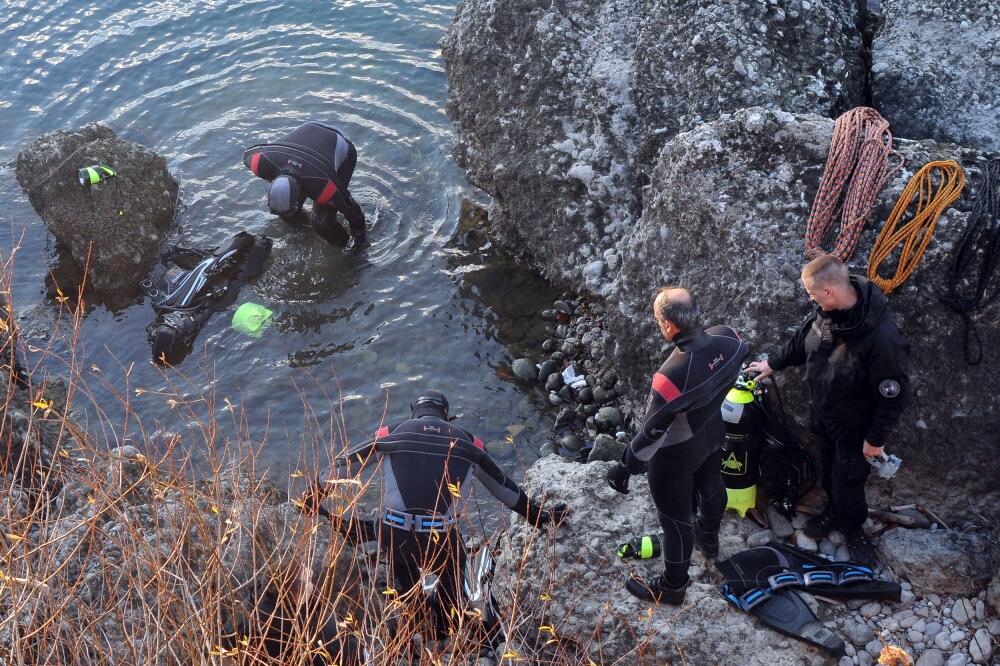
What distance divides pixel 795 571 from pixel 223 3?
12851mm

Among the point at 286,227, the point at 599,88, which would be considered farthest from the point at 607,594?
the point at 286,227

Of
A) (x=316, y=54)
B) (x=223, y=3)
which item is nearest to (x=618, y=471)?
(x=316, y=54)

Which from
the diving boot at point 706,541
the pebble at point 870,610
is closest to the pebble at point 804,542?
the pebble at point 870,610

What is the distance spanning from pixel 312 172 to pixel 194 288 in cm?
171

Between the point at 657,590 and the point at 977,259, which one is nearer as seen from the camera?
the point at 977,259

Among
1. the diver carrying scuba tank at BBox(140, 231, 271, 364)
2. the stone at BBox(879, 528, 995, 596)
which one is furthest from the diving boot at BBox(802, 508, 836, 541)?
the diver carrying scuba tank at BBox(140, 231, 271, 364)

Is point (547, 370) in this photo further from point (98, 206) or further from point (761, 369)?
point (98, 206)

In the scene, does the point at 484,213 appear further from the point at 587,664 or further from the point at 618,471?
the point at 587,664

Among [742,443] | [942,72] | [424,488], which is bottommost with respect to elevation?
[424,488]

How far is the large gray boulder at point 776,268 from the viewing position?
16.1 feet

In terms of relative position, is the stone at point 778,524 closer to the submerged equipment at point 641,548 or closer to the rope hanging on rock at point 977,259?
the submerged equipment at point 641,548

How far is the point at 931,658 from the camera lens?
4.46 metres

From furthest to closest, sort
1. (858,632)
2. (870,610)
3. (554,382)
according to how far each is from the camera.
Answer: (554,382)
(870,610)
(858,632)

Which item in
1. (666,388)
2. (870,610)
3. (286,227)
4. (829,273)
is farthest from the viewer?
(286,227)
